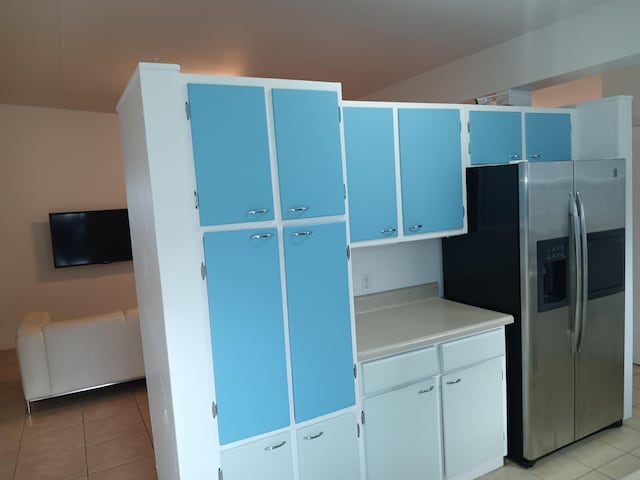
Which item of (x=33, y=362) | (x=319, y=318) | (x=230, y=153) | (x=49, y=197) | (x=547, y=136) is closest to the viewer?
(x=230, y=153)

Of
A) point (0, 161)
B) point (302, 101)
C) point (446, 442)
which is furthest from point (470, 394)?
point (0, 161)

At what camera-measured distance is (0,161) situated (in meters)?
5.42

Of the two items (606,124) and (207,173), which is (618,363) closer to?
(606,124)

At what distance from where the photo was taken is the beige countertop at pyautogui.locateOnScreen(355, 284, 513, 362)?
2.32 m

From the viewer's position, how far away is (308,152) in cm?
200

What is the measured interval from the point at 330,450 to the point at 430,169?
1593 mm

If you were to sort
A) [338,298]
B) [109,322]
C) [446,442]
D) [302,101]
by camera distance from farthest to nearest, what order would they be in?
1. [109,322]
2. [446,442]
3. [338,298]
4. [302,101]

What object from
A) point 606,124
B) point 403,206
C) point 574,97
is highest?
point 574,97

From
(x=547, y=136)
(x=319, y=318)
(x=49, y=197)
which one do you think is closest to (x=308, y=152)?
(x=319, y=318)

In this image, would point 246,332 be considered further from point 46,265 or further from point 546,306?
point 46,265

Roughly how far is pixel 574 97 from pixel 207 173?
6.03m

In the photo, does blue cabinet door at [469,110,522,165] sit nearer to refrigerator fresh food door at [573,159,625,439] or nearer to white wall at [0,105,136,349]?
refrigerator fresh food door at [573,159,625,439]

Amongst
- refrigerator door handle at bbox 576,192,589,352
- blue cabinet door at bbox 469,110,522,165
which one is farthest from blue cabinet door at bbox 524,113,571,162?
refrigerator door handle at bbox 576,192,589,352

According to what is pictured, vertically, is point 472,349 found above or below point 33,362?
above
